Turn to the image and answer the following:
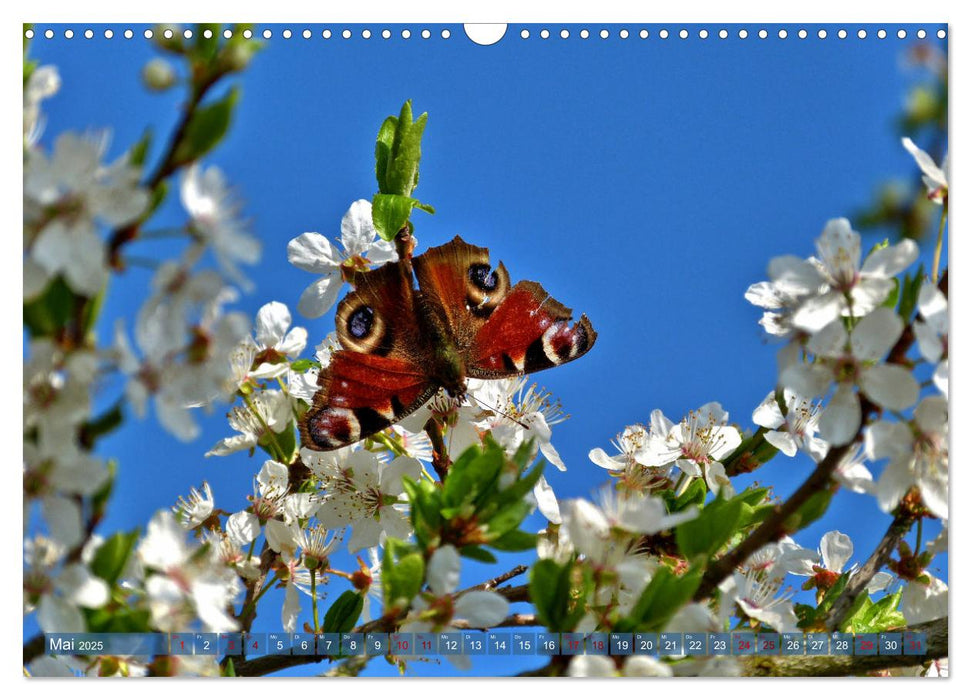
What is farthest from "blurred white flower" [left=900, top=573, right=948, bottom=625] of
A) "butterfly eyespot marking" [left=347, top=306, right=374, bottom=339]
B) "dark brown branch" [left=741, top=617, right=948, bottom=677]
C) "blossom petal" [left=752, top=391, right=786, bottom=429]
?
"butterfly eyespot marking" [left=347, top=306, right=374, bottom=339]

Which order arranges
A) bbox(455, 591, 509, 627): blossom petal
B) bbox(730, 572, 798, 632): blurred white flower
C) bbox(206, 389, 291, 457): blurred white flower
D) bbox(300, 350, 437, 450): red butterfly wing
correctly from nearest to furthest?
bbox(455, 591, 509, 627): blossom petal < bbox(730, 572, 798, 632): blurred white flower < bbox(300, 350, 437, 450): red butterfly wing < bbox(206, 389, 291, 457): blurred white flower

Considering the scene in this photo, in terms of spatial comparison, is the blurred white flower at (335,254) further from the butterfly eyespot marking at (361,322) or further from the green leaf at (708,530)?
the green leaf at (708,530)

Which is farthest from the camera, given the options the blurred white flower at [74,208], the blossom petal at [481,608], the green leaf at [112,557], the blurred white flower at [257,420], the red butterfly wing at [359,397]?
the blurred white flower at [257,420]

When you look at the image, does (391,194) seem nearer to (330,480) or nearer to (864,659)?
(330,480)

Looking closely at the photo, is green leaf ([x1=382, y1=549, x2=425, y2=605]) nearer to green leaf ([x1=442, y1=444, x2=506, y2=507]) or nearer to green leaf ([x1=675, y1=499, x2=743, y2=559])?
green leaf ([x1=442, y1=444, x2=506, y2=507])

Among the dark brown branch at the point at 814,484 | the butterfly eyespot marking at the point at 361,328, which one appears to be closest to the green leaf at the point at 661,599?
the dark brown branch at the point at 814,484

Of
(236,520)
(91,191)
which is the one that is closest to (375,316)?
(236,520)
